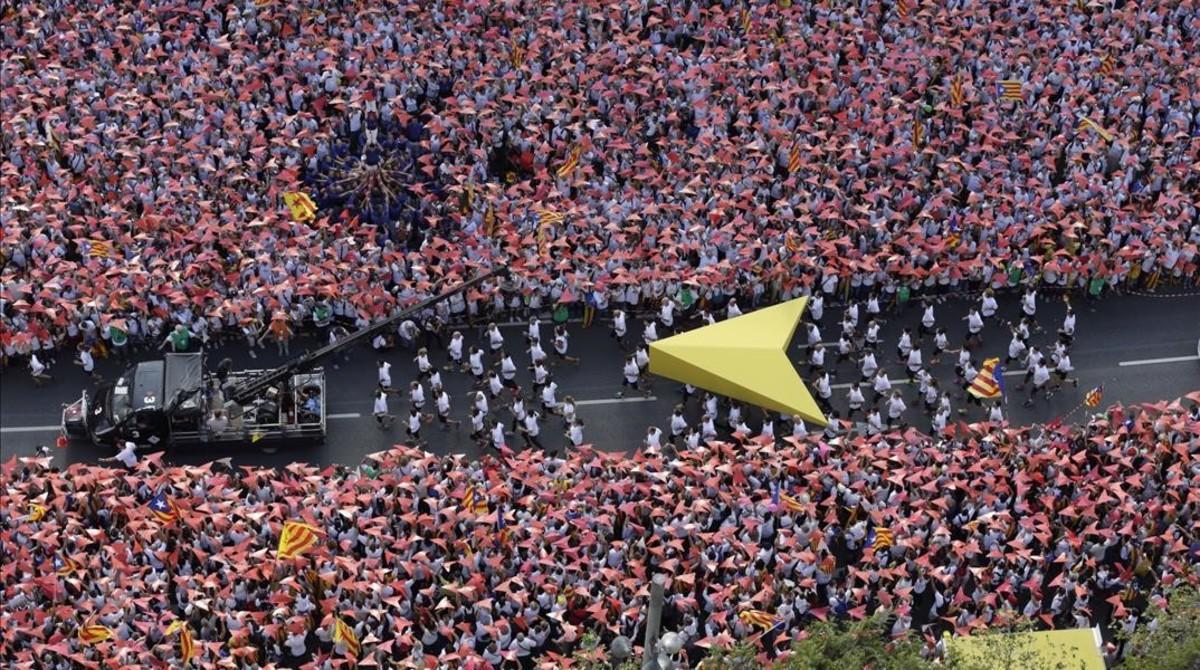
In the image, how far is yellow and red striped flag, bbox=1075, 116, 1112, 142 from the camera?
5547 centimetres

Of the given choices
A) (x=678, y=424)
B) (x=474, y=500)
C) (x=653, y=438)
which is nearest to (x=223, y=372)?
(x=474, y=500)

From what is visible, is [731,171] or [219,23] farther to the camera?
[219,23]

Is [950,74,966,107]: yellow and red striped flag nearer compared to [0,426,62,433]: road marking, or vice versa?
[0,426,62,433]: road marking

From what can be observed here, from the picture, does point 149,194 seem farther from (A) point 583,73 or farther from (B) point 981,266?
(B) point 981,266

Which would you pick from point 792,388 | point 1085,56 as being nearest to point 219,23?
point 792,388

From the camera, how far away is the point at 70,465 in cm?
4788

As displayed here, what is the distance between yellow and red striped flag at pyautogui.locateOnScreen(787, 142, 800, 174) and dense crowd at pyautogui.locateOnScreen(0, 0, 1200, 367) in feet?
0.42

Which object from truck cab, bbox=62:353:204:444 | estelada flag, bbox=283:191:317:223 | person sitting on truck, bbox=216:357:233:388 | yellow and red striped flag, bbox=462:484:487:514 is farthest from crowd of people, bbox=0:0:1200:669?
person sitting on truck, bbox=216:357:233:388

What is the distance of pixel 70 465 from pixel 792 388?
16368 mm

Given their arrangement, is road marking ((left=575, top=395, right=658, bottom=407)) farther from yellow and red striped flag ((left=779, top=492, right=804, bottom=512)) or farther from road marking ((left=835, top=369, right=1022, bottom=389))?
yellow and red striped flag ((left=779, top=492, right=804, bottom=512))

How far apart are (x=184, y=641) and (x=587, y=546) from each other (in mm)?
8484

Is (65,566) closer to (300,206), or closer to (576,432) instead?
(576,432)

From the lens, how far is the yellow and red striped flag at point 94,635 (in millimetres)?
42406

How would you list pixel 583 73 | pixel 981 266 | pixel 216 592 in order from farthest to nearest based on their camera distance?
pixel 583 73 → pixel 981 266 → pixel 216 592
